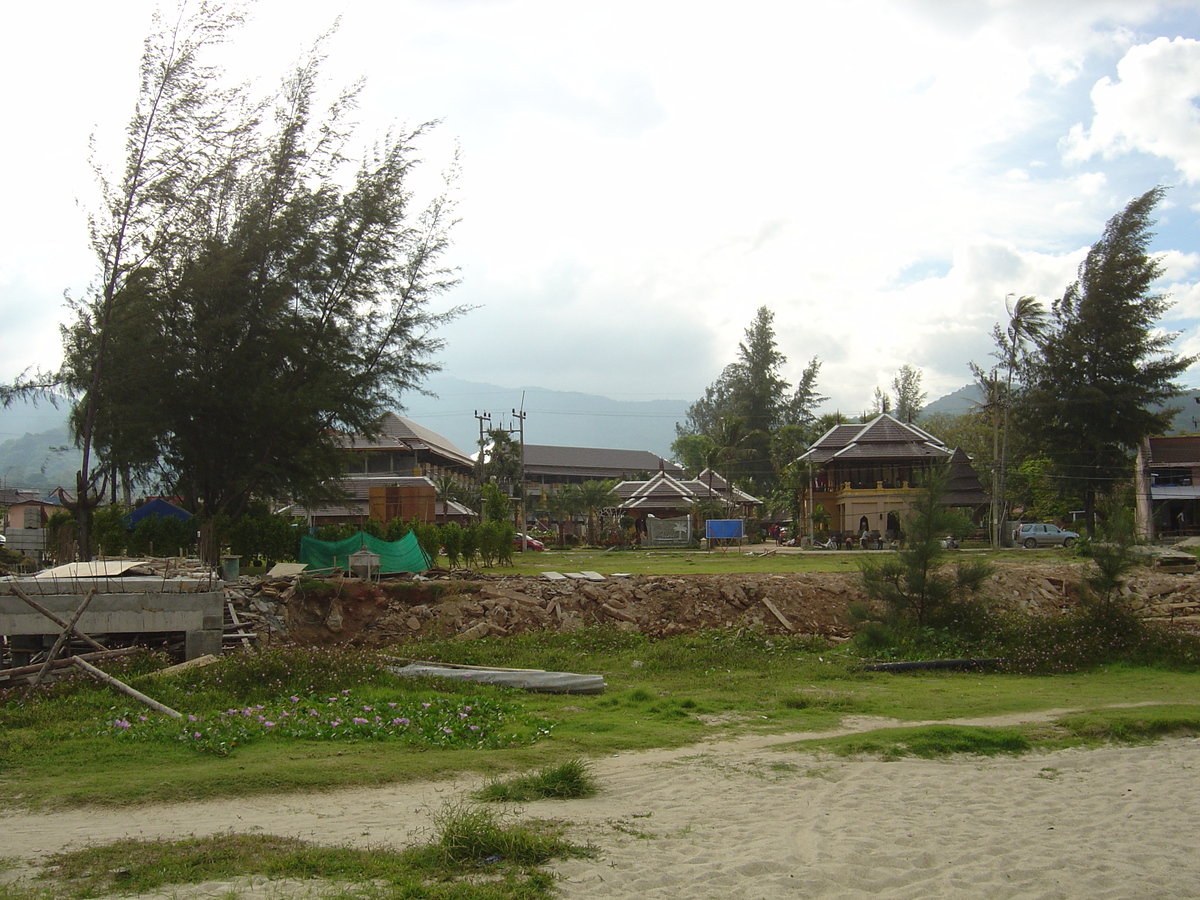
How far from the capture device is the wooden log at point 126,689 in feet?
32.2

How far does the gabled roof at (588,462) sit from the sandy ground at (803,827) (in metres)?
78.1

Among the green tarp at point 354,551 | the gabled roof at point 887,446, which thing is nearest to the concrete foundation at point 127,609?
the green tarp at point 354,551

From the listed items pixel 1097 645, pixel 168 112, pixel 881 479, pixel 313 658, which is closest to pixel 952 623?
pixel 1097 645

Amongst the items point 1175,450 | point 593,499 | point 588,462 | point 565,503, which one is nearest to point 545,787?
point 593,499

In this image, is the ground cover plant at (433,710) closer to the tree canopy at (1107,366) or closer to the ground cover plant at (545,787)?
the ground cover plant at (545,787)

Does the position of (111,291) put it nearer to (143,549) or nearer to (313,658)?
(143,549)

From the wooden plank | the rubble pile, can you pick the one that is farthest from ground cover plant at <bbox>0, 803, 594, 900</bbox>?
the wooden plank

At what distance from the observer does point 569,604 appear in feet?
63.4

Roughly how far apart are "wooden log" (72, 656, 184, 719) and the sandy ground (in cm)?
314

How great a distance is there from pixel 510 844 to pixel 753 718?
18.8 ft

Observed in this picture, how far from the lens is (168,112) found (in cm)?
1995

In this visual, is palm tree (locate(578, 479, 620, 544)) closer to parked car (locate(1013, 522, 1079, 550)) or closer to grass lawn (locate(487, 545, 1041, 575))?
grass lawn (locate(487, 545, 1041, 575))

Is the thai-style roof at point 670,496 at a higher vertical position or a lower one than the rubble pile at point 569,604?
higher

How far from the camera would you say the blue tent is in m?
22.9
